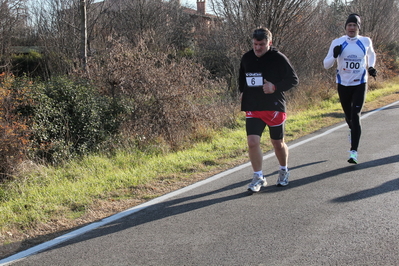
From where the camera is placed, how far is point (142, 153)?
7.90 m

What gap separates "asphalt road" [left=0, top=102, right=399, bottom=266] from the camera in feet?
11.6

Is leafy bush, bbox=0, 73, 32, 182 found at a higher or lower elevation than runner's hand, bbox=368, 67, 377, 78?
lower

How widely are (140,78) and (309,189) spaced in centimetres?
468

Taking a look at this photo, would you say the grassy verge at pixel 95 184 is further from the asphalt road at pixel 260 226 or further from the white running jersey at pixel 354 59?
the white running jersey at pixel 354 59

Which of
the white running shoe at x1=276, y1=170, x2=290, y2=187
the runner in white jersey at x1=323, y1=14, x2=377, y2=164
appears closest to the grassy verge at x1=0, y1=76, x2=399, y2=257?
the white running shoe at x1=276, y1=170, x2=290, y2=187

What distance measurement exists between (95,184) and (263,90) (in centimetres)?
277

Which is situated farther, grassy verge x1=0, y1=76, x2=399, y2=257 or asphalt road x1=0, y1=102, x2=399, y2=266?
grassy verge x1=0, y1=76, x2=399, y2=257

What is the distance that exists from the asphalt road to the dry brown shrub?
9.37 feet

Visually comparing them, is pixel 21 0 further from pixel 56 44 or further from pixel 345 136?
pixel 345 136

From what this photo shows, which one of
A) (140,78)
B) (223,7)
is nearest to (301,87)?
(223,7)

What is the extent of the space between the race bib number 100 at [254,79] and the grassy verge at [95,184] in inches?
67.5

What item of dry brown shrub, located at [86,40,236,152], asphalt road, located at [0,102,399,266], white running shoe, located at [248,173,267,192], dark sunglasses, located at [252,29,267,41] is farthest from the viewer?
dry brown shrub, located at [86,40,236,152]

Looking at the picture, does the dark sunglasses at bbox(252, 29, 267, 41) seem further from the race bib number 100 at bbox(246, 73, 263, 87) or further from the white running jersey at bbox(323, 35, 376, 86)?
the white running jersey at bbox(323, 35, 376, 86)

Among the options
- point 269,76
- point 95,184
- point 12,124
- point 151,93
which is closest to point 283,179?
point 269,76
